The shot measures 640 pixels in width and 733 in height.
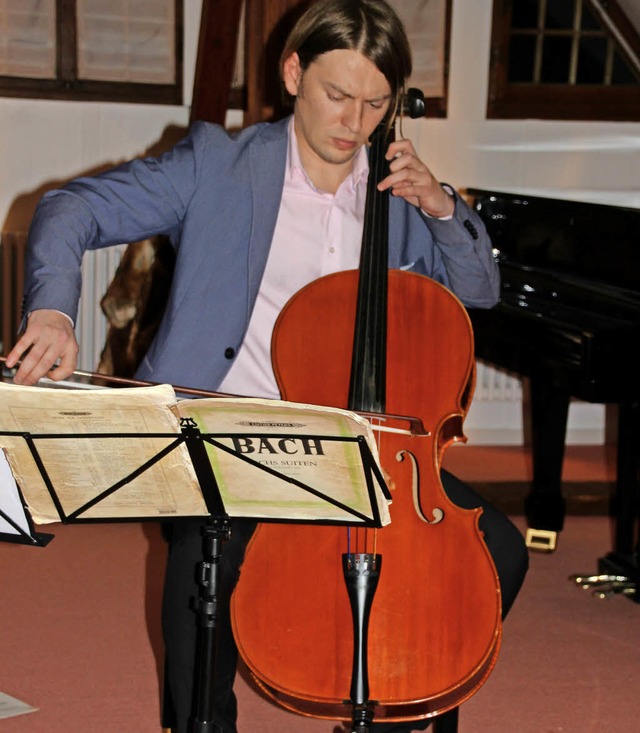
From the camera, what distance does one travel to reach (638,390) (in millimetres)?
2766

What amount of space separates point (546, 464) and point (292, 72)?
1.73 meters

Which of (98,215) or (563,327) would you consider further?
(563,327)

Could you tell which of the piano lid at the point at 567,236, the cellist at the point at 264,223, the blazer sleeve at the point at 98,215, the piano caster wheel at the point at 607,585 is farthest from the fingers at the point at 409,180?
the piano caster wheel at the point at 607,585

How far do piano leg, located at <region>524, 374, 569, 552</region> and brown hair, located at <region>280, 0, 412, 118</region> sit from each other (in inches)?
56.2

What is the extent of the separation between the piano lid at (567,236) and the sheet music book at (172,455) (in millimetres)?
1949

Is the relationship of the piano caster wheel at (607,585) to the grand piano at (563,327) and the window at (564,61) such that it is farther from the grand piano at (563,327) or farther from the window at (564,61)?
the window at (564,61)

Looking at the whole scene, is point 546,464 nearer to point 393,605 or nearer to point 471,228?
point 471,228

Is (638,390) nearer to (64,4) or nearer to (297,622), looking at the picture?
(297,622)

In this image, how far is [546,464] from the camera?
3215 mm

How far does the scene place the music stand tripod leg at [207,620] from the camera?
1.45m

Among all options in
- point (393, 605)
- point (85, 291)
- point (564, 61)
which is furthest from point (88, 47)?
point (393, 605)

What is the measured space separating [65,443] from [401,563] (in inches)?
21.5

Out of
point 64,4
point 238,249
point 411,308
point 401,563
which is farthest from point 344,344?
point 64,4

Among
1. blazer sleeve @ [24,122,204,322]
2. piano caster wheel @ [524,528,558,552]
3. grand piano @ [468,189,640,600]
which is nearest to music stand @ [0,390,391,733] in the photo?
blazer sleeve @ [24,122,204,322]
